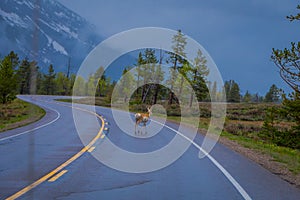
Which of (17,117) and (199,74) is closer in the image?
(17,117)

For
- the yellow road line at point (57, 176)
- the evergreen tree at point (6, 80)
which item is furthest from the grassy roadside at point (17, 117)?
the yellow road line at point (57, 176)

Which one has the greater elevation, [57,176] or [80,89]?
[80,89]

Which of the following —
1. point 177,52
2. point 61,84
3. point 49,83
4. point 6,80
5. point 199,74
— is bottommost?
point 6,80

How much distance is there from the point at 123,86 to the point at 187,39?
2377 cm

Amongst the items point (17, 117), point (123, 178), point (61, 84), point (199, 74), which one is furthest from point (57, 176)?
point (61, 84)

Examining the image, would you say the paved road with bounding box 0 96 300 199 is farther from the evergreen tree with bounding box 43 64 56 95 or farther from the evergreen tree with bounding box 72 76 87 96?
the evergreen tree with bounding box 43 64 56 95

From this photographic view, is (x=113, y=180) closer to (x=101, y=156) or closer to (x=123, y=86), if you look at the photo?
(x=101, y=156)

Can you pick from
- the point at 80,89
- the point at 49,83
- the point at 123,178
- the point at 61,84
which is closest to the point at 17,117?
the point at 123,178

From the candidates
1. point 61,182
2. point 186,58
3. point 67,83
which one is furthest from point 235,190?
point 67,83

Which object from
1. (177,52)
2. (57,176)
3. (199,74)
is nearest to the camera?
(57,176)

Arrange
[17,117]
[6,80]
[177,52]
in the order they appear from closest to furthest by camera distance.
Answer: [17,117] → [6,80] → [177,52]

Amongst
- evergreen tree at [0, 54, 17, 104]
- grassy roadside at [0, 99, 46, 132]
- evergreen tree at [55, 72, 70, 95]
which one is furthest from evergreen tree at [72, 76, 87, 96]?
grassy roadside at [0, 99, 46, 132]

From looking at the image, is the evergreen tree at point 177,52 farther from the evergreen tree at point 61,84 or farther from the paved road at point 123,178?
the evergreen tree at point 61,84

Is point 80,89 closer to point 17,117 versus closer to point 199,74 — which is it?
point 199,74
